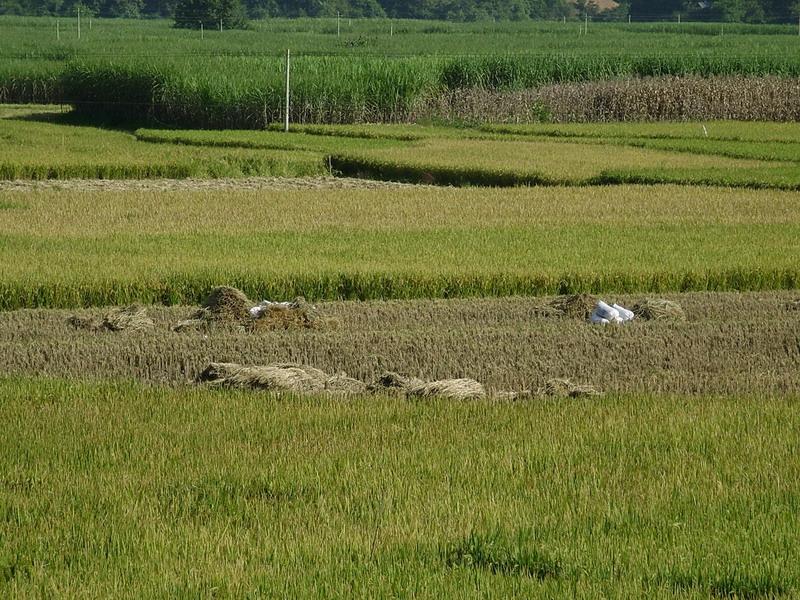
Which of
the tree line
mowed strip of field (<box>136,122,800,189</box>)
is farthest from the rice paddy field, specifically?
the tree line

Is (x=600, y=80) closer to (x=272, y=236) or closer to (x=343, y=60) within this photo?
(x=343, y=60)

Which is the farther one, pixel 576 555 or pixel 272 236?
pixel 272 236

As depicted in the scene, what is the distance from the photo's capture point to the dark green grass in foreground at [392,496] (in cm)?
459

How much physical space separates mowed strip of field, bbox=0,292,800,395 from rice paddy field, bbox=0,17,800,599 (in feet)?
0.11

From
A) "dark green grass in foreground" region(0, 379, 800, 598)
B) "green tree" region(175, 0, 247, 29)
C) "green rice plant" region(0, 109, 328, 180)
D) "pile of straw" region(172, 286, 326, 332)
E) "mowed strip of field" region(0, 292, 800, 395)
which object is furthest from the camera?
"green tree" region(175, 0, 247, 29)

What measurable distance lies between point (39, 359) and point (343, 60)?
926 inches

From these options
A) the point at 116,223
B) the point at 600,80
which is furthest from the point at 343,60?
the point at 116,223

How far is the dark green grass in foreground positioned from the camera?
4586 mm

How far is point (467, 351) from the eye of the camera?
30.2ft

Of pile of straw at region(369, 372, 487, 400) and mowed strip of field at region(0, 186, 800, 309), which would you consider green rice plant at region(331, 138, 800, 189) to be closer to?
mowed strip of field at region(0, 186, 800, 309)

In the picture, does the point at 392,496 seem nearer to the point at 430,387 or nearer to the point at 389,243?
the point at 430,387

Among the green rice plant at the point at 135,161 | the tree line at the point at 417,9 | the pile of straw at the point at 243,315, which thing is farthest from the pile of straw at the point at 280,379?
the tree line at the point at 417,9

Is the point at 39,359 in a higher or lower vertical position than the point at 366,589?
lower

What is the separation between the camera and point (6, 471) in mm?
6043
